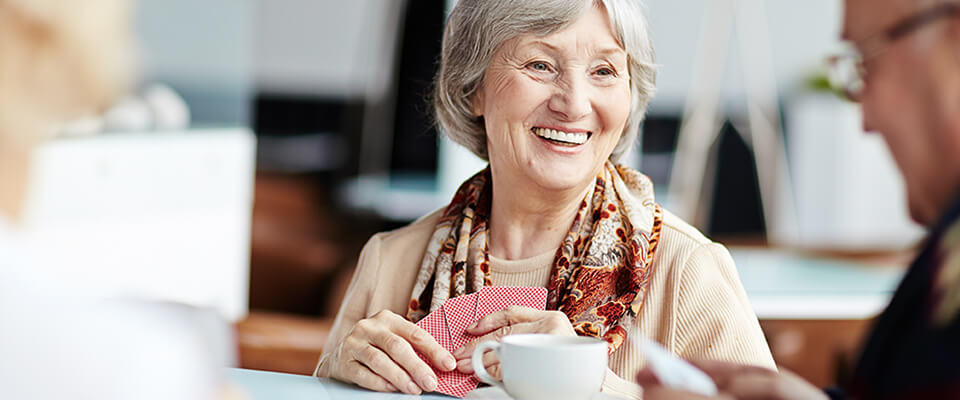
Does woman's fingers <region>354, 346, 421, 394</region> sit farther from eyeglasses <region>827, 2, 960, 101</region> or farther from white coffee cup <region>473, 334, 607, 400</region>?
A: eyeglasses <region>827, 2, 960, 101</region>

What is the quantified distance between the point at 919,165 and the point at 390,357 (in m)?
0.70

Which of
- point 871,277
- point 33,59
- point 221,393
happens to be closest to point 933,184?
point 221,393

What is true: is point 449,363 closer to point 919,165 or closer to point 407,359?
point 407,359

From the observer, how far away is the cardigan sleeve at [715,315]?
126 centimetres

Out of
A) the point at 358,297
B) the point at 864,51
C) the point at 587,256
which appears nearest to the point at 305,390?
the point at 358,297

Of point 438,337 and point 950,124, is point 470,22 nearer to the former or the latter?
point 438,337

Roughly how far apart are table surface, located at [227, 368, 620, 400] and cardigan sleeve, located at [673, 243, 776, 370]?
24 cm

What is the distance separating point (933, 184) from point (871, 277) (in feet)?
8.61

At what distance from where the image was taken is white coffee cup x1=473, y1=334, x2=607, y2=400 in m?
1.00

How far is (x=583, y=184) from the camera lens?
145cm

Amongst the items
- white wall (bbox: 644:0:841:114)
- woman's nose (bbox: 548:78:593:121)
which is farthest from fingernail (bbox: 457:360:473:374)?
white wall (bbox: 644:0:841:114)

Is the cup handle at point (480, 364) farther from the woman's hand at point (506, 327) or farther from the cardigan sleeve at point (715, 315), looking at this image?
the cardigan sleeve at point (715, 315)

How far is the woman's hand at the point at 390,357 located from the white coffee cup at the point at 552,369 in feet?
0.50

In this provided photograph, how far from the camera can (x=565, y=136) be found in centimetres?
141
